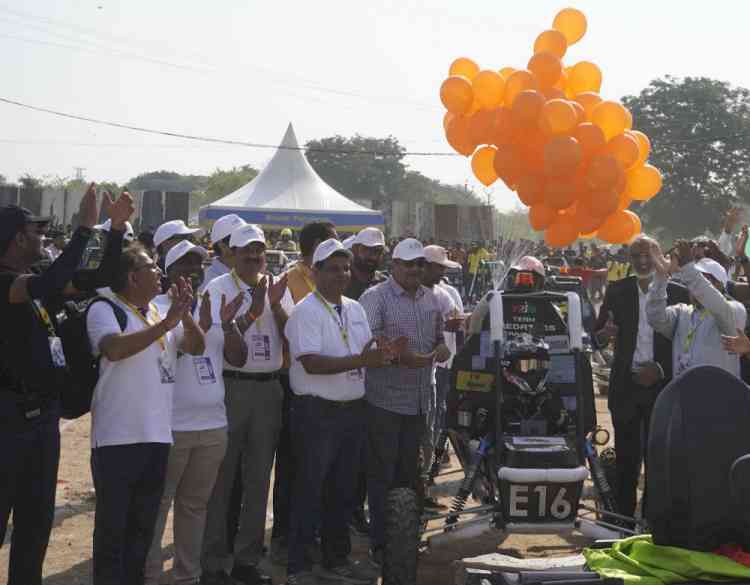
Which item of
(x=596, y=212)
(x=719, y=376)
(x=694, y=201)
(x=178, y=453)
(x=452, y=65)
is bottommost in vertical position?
(x=178, y=453)

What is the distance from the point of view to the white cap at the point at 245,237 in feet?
20.9

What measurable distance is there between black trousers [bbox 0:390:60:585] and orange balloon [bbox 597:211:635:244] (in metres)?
6.88

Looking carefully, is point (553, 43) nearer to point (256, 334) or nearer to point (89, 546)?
point (256, 334)

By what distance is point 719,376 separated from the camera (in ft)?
Answer: 12.6

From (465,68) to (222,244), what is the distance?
467 centimetres

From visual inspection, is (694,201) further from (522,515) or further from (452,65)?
(522,515)

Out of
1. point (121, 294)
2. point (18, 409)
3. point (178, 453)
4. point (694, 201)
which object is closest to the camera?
point (18, 409)

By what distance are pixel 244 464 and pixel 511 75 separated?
208 inches

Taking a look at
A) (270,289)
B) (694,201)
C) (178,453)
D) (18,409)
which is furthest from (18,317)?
(694,201)

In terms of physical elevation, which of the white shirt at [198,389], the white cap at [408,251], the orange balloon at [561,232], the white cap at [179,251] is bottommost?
the white shirt at [198,389]

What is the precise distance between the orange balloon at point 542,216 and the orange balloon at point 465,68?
1.49 metres

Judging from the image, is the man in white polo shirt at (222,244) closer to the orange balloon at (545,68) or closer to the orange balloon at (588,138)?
the orange balloon at (588,138)

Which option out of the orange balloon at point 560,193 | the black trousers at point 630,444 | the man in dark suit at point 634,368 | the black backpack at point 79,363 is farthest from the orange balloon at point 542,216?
the black backpack at point 79,363

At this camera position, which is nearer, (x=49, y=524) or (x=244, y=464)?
(x=49, y=524)
